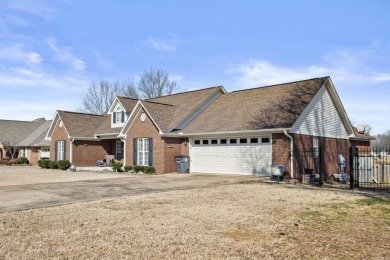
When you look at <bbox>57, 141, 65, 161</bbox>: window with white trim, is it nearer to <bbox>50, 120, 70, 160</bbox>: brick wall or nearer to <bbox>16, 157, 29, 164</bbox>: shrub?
<bbox>50, 120, 70, 160</bbox>: brick wall

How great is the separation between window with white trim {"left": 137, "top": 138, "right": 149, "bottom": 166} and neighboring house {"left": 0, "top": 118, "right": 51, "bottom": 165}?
786 inches

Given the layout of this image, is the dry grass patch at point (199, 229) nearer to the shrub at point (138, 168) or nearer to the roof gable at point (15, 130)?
the shrub at point (138, 168)

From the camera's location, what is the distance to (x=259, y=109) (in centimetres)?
2280

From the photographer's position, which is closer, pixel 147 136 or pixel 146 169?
pixel 146 169

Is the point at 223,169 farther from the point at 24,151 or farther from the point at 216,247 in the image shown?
the point at 24,151

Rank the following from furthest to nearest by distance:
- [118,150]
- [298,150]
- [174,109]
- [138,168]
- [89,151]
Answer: [118,150], [89,151], [174,109], [138,168], [298,150]

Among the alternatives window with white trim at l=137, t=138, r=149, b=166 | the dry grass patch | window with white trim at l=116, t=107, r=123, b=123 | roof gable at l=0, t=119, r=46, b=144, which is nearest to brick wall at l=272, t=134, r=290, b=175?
the dry grass patch

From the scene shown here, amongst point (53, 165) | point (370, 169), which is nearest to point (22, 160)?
point (53, 165)

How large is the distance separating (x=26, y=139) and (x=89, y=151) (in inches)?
746

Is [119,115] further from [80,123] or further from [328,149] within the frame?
[328,149]

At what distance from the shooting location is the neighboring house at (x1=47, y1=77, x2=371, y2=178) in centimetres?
2019

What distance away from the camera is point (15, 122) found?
53.4 metres

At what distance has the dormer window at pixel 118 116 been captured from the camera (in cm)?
3061

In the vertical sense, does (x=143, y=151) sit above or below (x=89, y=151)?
above
